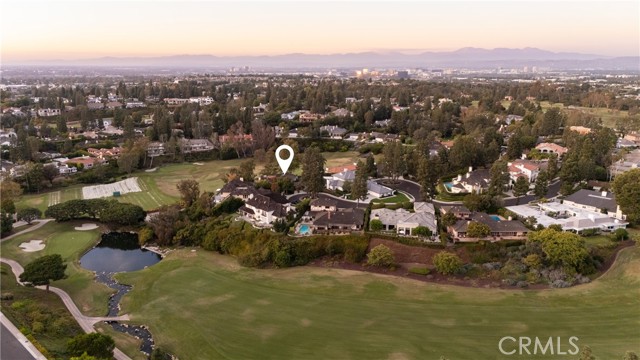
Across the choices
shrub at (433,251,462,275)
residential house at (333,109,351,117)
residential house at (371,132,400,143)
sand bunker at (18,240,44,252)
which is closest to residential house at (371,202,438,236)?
shrub at (433,251,462,275)

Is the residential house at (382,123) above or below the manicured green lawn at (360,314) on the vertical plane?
above

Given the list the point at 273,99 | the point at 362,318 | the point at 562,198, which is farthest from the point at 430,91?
the point at 362,318

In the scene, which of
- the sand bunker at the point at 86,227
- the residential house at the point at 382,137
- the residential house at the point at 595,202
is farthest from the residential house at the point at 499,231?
the residential house at the point at 382,137

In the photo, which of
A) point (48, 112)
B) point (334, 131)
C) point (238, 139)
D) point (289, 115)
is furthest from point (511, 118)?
point (48, 112)

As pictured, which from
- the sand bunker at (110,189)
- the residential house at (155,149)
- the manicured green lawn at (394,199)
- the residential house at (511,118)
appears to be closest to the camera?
the manicured green lawn at (394,199)

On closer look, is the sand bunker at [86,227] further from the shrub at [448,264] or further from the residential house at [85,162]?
the shrub at [448,264]

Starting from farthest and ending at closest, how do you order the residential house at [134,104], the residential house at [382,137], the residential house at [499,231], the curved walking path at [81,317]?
the residential house at [134,104] → the residential house at [382,137] → the residential house at [499,231] → the curved walking path at [81,317]

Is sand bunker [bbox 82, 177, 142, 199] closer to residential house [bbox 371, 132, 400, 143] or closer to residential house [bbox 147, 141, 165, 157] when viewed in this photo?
residential house [bbox 147, 141, 165, 157]

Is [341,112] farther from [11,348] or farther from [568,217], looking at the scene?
[11,348]
